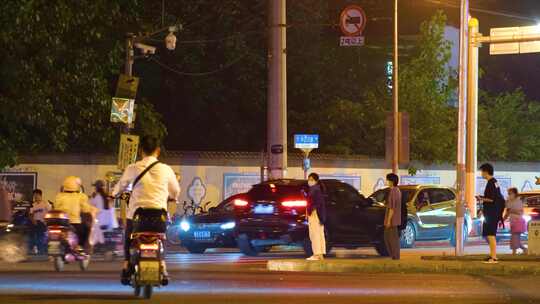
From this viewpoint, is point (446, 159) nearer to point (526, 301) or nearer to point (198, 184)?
point (198, 184)

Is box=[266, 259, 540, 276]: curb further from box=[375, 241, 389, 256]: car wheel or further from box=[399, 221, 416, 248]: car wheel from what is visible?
box=[399, 221, 416, 248]: car wheel

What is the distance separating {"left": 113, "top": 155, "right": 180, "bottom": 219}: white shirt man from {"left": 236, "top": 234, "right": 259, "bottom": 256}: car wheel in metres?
10.7

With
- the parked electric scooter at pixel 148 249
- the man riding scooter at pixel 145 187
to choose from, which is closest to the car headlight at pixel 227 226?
the man riding scooter at pixel 145 187

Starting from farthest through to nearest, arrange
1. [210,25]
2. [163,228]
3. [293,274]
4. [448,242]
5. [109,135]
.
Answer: [210,25]
[448,242]
[109,135]
[293,274]
[163,228]

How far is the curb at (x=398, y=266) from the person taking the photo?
697 inches

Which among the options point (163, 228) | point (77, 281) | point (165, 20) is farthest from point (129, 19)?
point (163, 228)

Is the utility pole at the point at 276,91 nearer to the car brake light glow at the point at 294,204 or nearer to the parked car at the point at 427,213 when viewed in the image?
the parked car at the point at 427,213

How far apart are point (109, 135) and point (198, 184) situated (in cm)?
757

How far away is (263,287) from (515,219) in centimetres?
1148

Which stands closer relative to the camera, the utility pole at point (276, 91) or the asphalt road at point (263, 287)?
the asphalt road at point (263, 287)

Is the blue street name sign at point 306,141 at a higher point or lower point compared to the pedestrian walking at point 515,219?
higher

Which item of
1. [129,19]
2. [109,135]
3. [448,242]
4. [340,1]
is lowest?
[448,242]

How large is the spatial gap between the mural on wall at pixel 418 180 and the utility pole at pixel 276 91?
1089cm

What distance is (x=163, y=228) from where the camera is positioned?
12.1 meters
